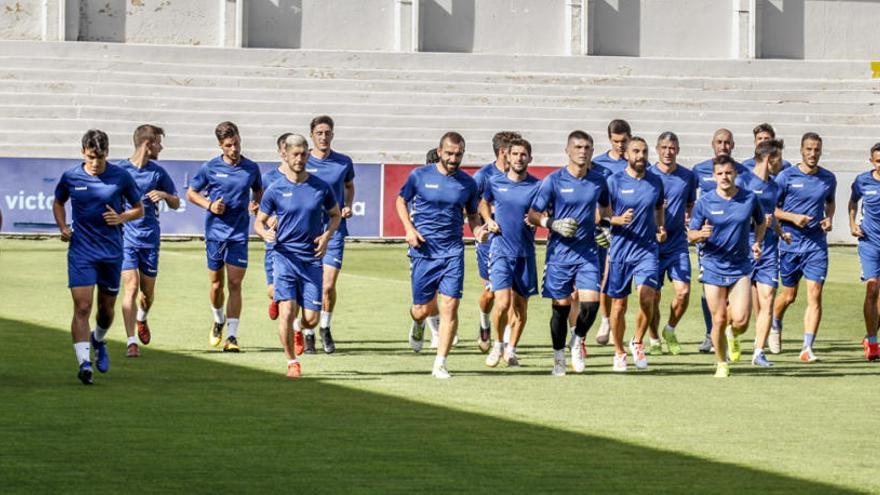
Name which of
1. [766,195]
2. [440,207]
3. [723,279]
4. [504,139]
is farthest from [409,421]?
[766,195]

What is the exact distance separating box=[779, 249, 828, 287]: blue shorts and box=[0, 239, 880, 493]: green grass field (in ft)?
2.73

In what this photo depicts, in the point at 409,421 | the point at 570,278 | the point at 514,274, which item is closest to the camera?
the point at 409,421

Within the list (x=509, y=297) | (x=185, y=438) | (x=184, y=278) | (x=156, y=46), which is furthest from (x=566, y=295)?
(x=156, y=46)

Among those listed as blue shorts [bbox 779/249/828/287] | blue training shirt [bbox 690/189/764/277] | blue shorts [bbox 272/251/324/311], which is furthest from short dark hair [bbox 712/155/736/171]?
blue shorts [bbox 272/251/324/311]

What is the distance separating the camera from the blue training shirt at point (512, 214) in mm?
17250

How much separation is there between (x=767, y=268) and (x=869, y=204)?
1.50 meters

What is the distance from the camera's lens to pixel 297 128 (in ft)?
141

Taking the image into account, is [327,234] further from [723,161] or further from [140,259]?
[723,161]

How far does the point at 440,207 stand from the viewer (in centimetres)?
1680

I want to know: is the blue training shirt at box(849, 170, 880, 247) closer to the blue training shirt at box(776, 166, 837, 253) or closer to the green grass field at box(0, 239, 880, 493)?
the blue training shirt at box(776, 166, 837, 253)

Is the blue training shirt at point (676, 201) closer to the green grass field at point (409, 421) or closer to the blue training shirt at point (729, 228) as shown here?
the green grass field at point (409, 421)

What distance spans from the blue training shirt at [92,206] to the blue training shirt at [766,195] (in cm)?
658

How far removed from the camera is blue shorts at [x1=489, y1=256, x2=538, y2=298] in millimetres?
17250

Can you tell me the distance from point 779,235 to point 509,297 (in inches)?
125
